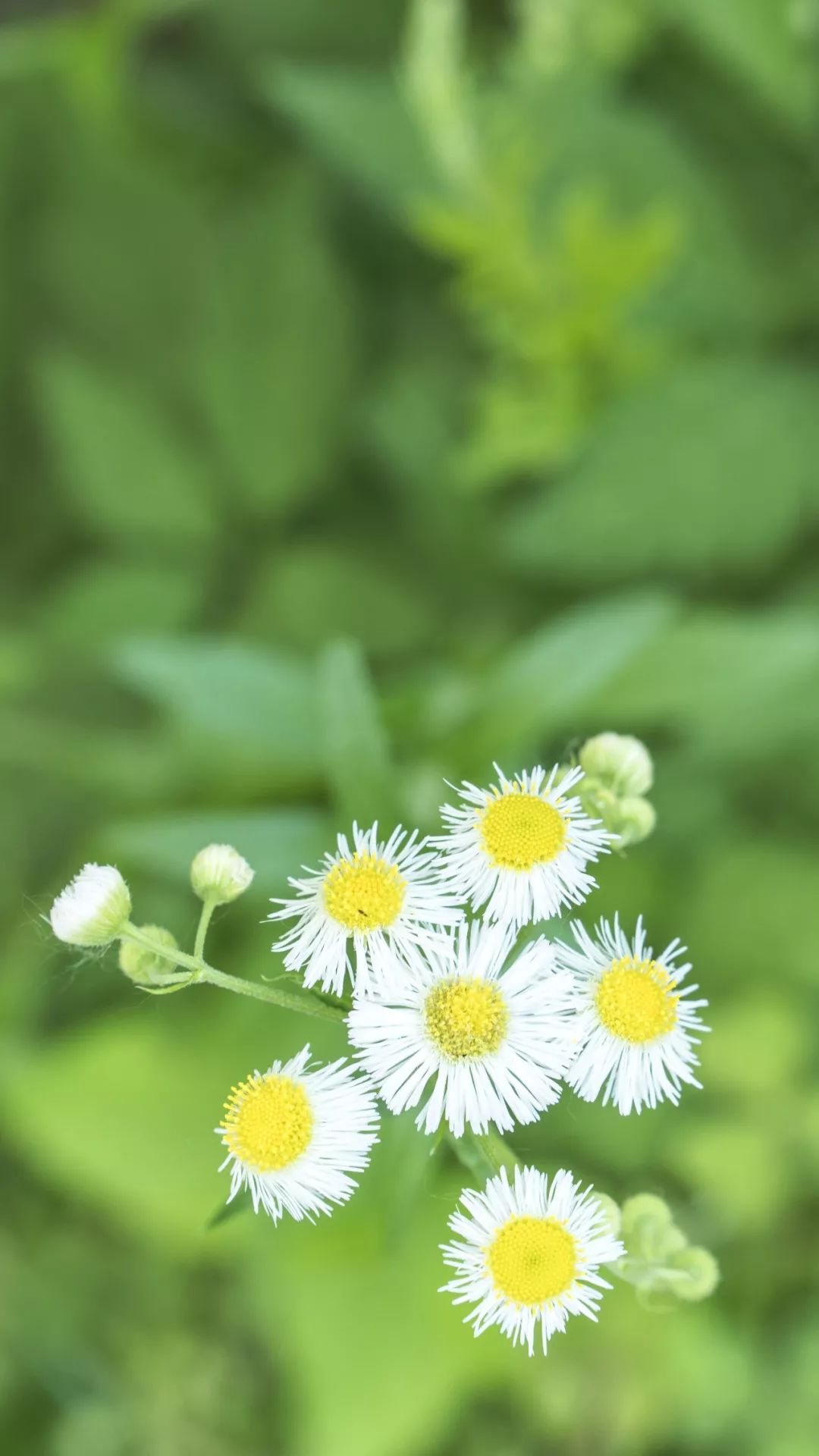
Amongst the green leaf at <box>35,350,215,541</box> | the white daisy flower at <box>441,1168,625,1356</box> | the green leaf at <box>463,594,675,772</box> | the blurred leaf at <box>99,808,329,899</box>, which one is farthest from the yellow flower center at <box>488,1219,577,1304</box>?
the green leaf at <box>35,350,215,541</box>

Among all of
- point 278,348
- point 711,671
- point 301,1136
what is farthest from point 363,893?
point 278,348

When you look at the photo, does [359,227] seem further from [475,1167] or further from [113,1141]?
[475,1167]

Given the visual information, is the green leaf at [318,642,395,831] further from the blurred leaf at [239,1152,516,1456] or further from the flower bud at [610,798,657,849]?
the blurred leaf at [239,1152,516,1456]

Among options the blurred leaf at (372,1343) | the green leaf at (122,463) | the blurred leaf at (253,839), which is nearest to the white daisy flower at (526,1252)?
the blurred leaf at (253,839)

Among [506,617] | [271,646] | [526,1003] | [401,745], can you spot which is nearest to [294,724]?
[401,745]

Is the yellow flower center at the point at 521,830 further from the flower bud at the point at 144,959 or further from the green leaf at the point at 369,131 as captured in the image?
the green leaf at the point at 369,131

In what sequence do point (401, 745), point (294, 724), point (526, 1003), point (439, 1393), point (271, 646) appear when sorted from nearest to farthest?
point (526, 1003)
point (294, 724)
point (401, 745)
point (439, 1393)
point (271, 646)
